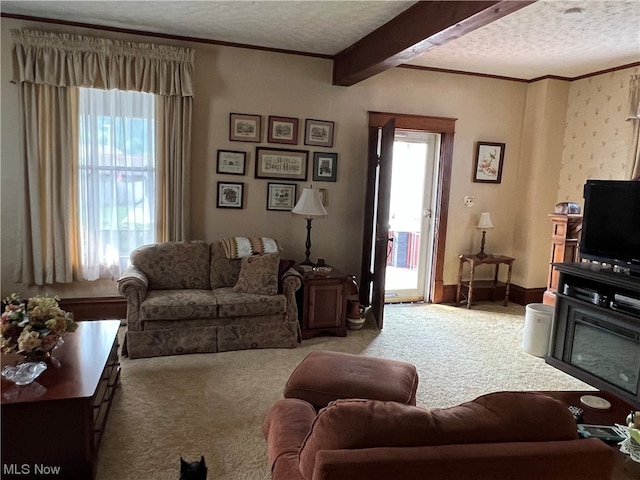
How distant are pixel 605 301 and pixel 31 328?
3.68 m

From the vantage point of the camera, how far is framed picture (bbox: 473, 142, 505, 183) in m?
5.48

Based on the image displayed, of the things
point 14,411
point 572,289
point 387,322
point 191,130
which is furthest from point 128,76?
point 572,289

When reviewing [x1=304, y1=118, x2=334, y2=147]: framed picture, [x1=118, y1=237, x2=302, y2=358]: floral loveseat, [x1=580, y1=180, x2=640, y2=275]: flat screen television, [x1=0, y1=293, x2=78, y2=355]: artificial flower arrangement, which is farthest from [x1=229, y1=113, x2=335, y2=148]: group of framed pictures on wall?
[x1=0, y1=293, x2=78, y2=355]: artificial flower arrangement

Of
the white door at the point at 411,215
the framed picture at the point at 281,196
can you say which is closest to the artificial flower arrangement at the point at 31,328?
the framed picture at the point at 281,196

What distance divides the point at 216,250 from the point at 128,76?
67.0 inches

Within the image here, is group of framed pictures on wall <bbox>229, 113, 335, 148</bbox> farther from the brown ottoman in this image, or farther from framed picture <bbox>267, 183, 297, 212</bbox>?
the brown ottoman

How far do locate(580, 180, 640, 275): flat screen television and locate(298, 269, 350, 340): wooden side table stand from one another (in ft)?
6.68

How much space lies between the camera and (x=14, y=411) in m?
2.01

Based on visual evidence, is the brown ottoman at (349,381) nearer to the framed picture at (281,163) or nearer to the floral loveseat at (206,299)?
the floral loveseat at (206,299)

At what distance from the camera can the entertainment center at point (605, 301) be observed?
10.6ft

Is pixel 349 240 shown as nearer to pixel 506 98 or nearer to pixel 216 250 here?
pixel 216 250

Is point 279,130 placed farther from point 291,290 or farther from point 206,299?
point 206,299

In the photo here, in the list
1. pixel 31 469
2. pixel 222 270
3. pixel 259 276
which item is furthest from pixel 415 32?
pixel 31 469

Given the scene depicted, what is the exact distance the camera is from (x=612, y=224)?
355 cm
